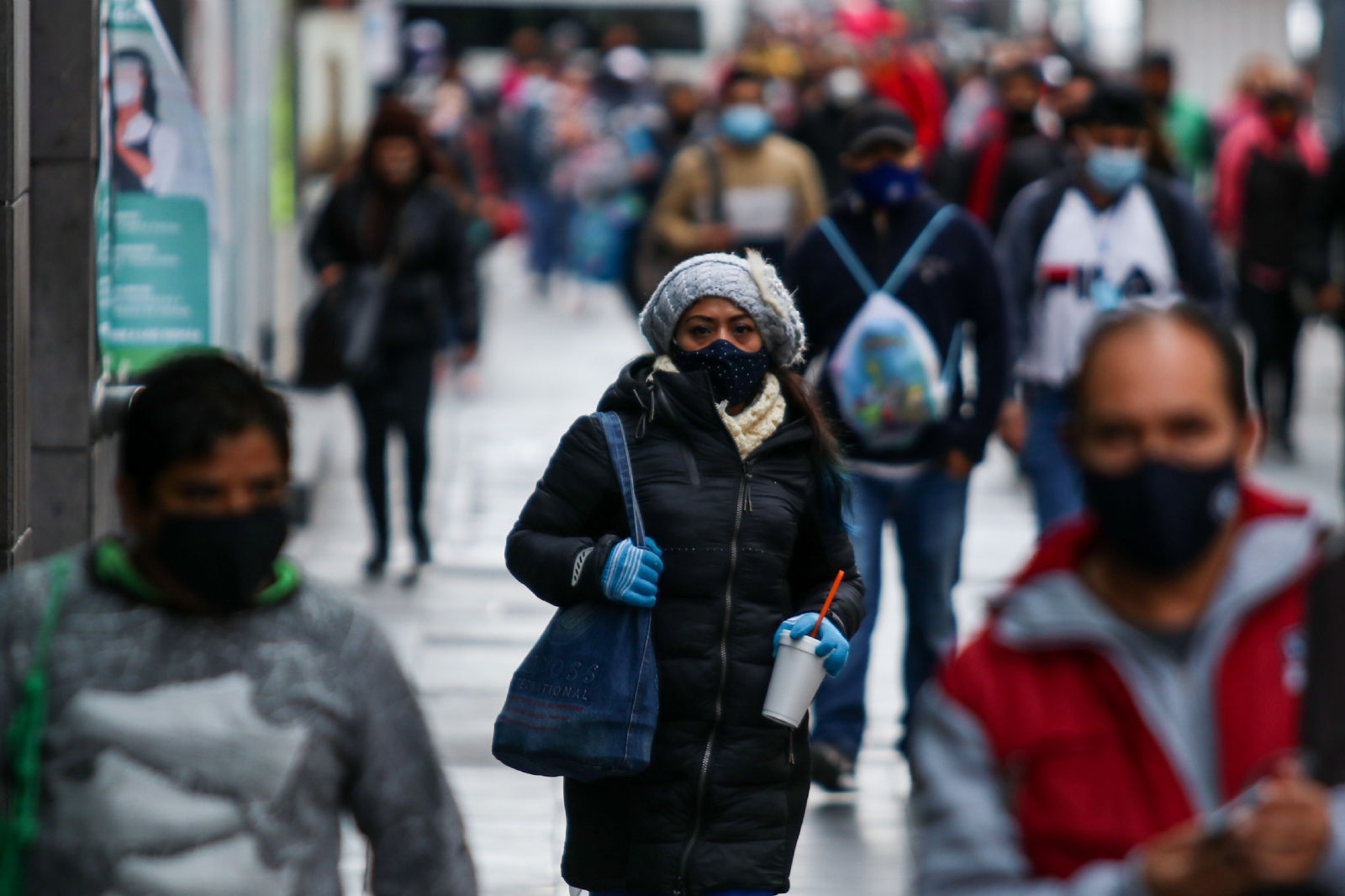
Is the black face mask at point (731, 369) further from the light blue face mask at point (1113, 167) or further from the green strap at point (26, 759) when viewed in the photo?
the light blue face mask at point (1113, 167)

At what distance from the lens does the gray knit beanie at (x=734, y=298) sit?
4.31m

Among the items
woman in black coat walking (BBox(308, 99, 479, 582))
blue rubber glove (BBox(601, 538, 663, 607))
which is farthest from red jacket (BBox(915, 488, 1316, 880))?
woman in black coat walking (BBox(308, 99, 479, 582))

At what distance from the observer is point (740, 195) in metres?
11.0

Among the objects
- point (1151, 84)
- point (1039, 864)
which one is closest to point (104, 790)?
point (1039, 864)

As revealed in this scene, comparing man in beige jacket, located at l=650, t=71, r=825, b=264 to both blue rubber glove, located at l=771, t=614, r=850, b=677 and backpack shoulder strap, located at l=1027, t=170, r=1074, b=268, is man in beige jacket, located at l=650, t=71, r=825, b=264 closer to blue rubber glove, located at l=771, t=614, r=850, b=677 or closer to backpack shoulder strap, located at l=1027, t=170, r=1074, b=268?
backpack shoulder strap, located at l=1027, t=170, r=1074, b=268

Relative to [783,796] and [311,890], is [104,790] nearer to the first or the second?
[311,890]

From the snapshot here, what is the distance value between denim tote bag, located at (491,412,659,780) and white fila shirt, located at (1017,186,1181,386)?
354cm

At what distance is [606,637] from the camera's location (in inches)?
160

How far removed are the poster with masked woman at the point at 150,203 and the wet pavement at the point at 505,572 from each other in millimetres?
1554

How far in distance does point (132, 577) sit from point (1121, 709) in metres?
1.18

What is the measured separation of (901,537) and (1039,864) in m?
4.36

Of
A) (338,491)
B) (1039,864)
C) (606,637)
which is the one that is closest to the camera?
(1039,864)

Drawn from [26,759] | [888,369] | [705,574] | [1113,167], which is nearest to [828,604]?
[705,574]

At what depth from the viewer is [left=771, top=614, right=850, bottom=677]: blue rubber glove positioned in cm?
405
